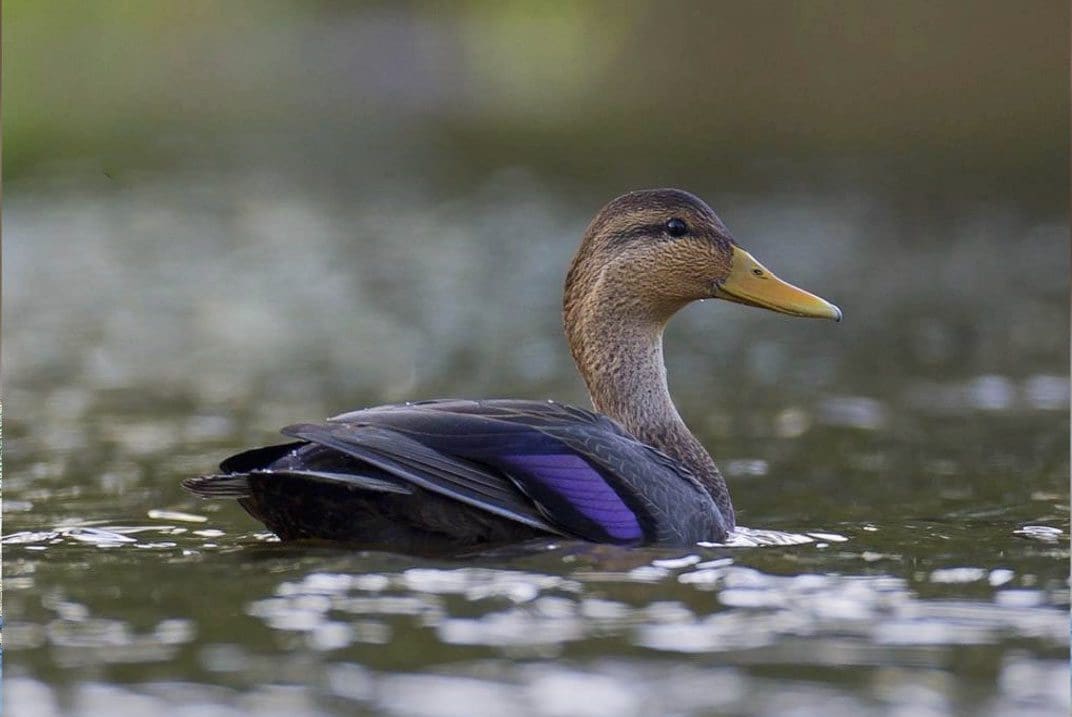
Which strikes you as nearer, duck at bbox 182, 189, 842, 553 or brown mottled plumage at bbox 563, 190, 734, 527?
duck at bbox 182, 189, 842, 553

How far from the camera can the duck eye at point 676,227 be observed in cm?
843

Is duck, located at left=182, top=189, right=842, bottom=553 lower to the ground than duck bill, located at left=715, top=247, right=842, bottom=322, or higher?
lower

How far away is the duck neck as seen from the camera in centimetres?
830

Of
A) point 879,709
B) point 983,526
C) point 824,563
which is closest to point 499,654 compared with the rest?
point 879,709

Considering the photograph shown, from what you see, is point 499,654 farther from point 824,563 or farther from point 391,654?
point 824,563

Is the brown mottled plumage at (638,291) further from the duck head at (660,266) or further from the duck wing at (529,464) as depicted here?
the duck wing at (529,464)

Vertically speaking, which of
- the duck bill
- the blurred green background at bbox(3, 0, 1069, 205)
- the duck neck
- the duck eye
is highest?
the blurred green background at bbox(3, 0, 1069, 205)

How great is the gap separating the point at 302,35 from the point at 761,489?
1290 inches

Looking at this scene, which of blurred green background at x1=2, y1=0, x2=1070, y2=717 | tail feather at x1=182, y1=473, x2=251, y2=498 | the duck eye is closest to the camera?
blurred green background at x1=2, y1=0, x2=1070, y2=717

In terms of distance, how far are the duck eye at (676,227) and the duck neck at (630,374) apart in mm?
361

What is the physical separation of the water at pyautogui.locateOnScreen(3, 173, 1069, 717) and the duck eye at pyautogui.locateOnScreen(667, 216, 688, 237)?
1.26 meters

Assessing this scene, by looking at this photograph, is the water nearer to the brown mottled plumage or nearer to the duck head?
the brown mottled plumage

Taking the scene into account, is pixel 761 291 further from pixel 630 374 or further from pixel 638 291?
pixel 630 374

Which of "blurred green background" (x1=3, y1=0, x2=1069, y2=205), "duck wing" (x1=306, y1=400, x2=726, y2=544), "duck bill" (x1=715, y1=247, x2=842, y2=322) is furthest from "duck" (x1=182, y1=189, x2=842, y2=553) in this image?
"blurred green background" (x1=3, y1=0, x2=1069, y2=205)
